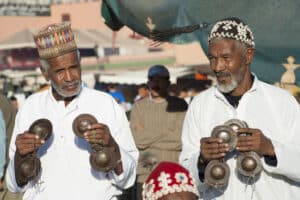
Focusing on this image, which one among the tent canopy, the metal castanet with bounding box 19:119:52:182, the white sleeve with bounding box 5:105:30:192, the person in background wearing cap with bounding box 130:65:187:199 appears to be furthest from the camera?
the tent canopy

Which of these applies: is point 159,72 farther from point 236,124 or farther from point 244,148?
point 244,148

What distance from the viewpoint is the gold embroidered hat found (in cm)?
489

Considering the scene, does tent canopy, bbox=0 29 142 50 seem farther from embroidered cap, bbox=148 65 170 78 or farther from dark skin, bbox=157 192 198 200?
dark skin, bbox=157 192 198 200

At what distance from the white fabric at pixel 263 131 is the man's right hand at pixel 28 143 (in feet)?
2.85

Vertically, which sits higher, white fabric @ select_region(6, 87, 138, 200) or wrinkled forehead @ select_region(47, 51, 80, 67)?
wrinkled forehead @ select_region(47, 51, 80, 67)

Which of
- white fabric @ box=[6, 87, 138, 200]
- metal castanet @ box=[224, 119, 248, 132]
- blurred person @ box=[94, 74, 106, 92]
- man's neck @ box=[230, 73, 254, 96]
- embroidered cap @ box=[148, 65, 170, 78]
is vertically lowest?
blurred person @ box=[94, 74, 106, 92]

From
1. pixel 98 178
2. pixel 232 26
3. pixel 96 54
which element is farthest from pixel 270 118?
pixel 96 54

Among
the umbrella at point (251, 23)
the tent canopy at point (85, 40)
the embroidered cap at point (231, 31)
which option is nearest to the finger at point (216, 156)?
the embroidered cap at point (231, 31)

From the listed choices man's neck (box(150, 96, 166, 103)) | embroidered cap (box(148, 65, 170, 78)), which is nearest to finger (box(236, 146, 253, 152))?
man's neck (box(150, 96, 166, 103))

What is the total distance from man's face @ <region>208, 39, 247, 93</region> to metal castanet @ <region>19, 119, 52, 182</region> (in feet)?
3.41

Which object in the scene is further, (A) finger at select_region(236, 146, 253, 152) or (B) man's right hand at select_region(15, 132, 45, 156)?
(B) man's right hand at select_region(15, 132, 45, 156)

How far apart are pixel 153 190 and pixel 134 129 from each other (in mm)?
4988

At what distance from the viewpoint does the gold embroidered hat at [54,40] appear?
4.89m

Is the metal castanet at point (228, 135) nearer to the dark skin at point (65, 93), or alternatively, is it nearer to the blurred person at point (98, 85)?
the dark skin at point (65, 93)
